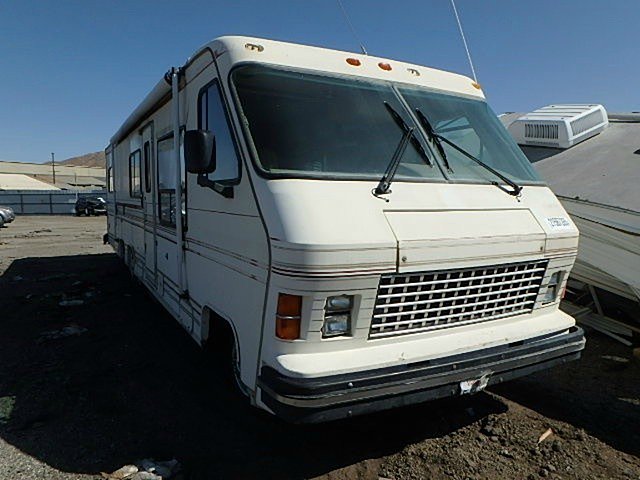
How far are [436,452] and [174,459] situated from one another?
1737 millimetres

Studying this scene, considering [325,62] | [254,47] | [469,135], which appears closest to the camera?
[254,47]

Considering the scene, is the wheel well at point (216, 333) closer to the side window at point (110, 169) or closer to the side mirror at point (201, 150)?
the side mirror at point (201, 150)

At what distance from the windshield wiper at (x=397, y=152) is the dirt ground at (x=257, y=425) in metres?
1.79

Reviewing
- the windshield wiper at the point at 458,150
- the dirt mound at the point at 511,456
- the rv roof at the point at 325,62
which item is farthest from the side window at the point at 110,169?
the dirt mound at the point at 511,456

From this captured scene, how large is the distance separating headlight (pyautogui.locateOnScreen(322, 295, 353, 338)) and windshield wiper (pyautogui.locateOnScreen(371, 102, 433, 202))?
0.71 meters

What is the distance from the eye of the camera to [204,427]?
354cm

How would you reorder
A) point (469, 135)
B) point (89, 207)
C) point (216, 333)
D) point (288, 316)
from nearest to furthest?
1. point (288, 316)
2. point (216, 333)
3. point (469, 135)
4. point (89, 207)

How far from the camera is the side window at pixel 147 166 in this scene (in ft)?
18.1

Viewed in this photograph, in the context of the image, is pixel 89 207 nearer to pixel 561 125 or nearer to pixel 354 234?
pixel 561 125

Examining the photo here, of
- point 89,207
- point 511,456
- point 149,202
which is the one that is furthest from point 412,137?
point 89,207

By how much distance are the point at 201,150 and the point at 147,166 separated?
2.78m

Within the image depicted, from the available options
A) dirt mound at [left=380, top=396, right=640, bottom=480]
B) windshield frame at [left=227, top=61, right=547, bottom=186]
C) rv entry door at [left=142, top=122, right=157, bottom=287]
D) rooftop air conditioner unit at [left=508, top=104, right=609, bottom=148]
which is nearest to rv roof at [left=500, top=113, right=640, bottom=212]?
rooftop air conditioner unit at [left=508, top=104, right=609, bottom=148]

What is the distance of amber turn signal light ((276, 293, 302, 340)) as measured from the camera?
2.60m

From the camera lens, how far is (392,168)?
317 cm
